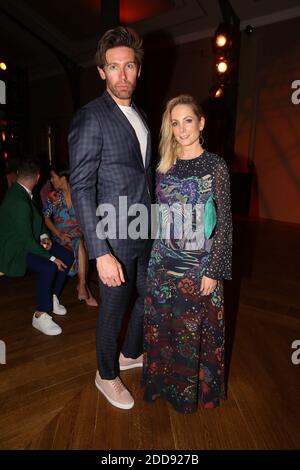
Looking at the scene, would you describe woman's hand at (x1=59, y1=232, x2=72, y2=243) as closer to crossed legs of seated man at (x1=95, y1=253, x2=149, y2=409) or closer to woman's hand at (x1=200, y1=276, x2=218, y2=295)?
crossed legs of seated man at (x1=95, y1=253, x2=149, y2=409)

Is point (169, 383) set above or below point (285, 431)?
above

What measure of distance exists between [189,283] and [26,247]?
148cm

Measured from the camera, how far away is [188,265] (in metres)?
1.54

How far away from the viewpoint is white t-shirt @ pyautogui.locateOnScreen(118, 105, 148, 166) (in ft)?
5.15

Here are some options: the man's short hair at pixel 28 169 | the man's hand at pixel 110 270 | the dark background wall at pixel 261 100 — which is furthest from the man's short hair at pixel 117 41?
the dark background wall at pixel 261 100

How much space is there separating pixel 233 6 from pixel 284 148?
293cm

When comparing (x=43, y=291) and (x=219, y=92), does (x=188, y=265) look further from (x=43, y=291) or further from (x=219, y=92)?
(x=219, y=92)

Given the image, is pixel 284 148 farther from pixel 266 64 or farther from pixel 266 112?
pixel 266 64

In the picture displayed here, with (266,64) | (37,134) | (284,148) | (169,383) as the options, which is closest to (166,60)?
(266,64)

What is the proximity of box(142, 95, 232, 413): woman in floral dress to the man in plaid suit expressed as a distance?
0.12 meters

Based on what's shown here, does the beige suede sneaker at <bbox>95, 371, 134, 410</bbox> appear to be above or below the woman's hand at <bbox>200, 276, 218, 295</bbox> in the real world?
below

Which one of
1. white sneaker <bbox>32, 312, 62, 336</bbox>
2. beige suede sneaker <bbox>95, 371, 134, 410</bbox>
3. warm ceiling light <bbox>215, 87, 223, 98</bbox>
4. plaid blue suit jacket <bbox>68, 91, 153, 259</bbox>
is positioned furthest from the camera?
warm ceiling light <bbox>215, 87, 223, 98</bbox>

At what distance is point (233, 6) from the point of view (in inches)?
252

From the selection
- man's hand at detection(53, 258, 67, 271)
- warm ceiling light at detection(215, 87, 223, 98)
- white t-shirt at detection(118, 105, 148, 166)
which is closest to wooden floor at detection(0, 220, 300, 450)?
man's hand at detection(53, 258, 67, 271)
